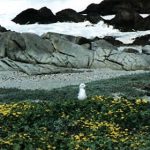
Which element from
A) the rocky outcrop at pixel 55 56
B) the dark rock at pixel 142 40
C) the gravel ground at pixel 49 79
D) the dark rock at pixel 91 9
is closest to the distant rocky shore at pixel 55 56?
the rocky outcrop at pixel 55 56

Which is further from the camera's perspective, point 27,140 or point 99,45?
point 99,45

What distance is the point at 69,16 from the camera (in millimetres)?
67188

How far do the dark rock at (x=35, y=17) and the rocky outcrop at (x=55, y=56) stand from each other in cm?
2693

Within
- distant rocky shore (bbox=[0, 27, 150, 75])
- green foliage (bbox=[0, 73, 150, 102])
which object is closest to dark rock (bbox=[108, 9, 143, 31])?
distant rocky shore (bbox=[0, 27, 150, 75])

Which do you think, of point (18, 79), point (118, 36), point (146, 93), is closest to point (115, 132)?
point (146, 93)

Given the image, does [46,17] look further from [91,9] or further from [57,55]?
[57,55]

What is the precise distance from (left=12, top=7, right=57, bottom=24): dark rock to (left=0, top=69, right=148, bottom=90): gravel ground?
31475 millimetres

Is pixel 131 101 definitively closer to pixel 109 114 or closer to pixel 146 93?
pixel 109 114

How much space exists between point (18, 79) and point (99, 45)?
11.3 meters

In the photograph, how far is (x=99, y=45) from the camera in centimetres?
4316

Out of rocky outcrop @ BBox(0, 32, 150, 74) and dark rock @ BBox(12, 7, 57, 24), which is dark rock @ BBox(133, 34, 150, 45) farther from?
dark rock @ BBox(12, 7, 57, 24)

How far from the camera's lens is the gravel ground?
30703 mm

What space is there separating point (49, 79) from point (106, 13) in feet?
128

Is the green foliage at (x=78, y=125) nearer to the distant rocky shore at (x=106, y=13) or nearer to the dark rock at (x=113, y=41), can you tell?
the dark rock at (x=113, y=41)
